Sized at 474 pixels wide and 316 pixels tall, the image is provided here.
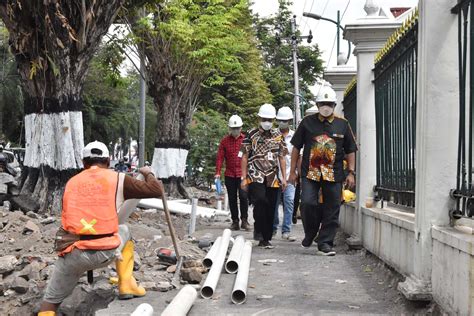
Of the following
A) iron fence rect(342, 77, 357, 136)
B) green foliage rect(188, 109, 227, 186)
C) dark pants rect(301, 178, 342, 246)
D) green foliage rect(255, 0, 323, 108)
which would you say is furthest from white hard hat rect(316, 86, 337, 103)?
green foliage rect(255, 0, 323, 108)

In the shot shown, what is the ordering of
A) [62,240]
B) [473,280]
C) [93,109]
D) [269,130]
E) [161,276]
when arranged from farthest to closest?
[93,109], [269,130], [161,276], [62,240], [473,280]

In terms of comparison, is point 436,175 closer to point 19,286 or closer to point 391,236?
point 391,236

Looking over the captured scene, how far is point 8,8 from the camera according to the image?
417 inches

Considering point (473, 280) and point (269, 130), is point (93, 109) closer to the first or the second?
point (269, 130)

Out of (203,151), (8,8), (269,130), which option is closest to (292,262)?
(269,130)

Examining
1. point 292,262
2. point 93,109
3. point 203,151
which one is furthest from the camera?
point 93,109

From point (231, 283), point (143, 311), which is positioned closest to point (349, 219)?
point (231, 283)

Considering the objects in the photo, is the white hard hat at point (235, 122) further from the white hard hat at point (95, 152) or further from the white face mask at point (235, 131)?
the white hard hat at point (95, 152)

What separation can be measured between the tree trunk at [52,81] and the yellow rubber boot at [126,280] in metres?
5.19

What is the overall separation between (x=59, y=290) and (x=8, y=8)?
6.36 meters

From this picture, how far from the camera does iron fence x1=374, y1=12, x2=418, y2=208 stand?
6.29 metres

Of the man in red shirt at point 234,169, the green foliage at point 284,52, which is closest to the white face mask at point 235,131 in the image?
the man in red shirt at point 234,169

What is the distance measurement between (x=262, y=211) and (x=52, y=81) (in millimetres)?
4095

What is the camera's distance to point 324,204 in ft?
26.8
